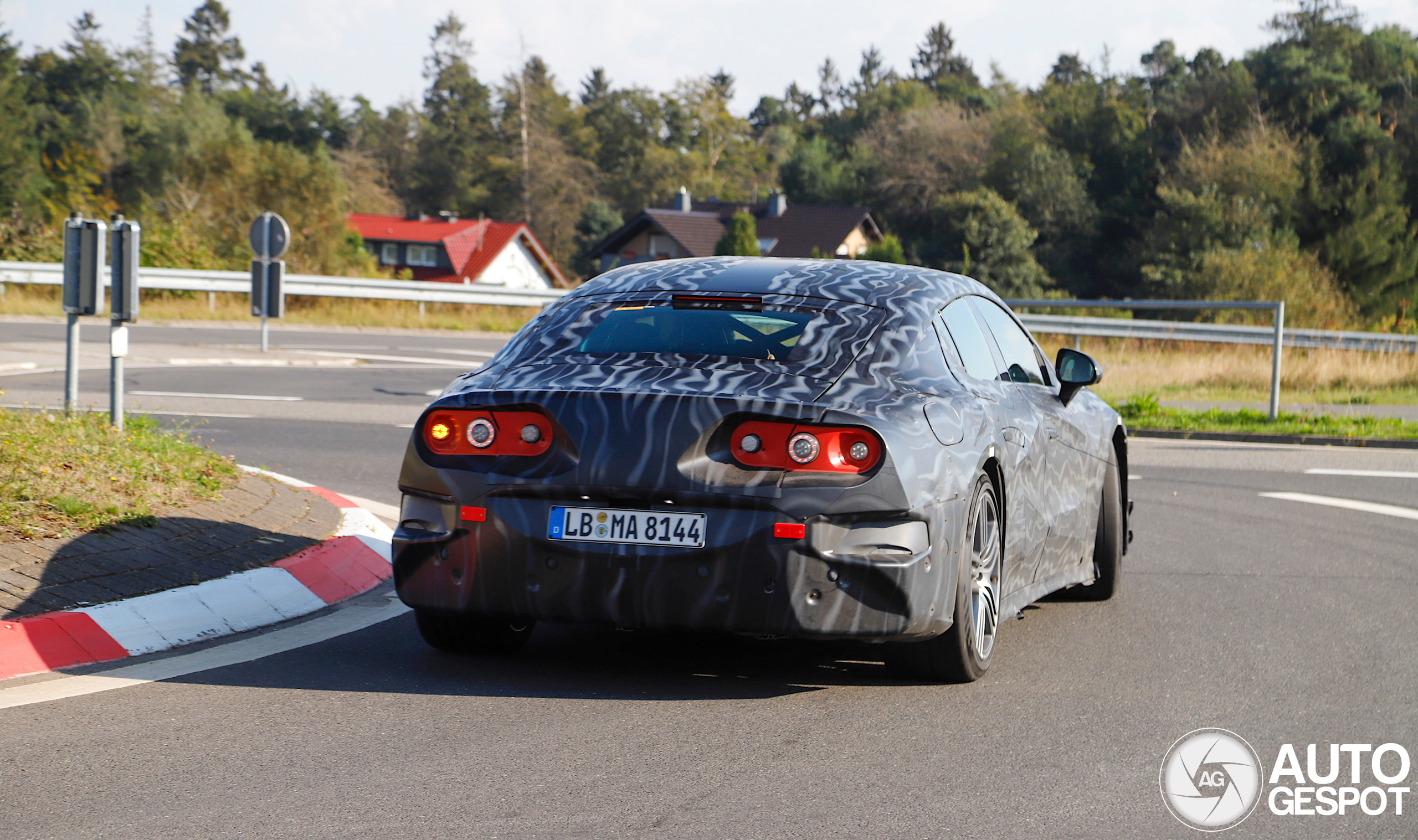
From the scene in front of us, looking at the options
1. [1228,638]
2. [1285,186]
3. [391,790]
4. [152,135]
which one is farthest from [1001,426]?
[152,135]

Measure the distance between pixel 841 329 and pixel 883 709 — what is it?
1326mm

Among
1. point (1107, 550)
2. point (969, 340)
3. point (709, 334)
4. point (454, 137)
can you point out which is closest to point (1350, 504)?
point (1107, 550)

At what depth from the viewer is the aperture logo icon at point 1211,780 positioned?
3773mm

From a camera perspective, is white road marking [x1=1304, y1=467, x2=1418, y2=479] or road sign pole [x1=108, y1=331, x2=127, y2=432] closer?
road sign pole [x1=108, y1=331, x2=127, y2=432]

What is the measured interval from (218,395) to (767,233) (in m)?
70.9

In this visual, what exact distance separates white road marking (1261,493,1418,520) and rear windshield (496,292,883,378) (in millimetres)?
6840

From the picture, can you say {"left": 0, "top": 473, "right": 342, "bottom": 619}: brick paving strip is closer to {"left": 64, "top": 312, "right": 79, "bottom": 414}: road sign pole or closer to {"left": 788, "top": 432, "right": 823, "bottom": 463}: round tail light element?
{"left": 64, "top": 312, "right": 79, "bottom": 414}: road sign pole

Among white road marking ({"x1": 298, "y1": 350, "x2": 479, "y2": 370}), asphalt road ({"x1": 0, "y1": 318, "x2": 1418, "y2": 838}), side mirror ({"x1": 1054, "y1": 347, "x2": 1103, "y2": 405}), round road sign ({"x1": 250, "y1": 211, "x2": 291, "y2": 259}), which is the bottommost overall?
asphalt road ({"x1": 0, "y1": 318, "x2": 1418, "y2": 838})

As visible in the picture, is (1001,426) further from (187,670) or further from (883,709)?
(187,670)

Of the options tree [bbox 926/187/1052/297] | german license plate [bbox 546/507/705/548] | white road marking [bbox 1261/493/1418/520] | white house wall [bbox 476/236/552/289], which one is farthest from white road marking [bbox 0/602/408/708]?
white house wall [bbox 476/236/552/289]

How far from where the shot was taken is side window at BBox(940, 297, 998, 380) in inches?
216

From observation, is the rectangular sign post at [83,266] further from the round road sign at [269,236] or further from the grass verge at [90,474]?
the round road sign at [269,236]

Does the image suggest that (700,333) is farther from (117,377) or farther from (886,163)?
(886,163)

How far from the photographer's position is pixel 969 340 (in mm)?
5656
